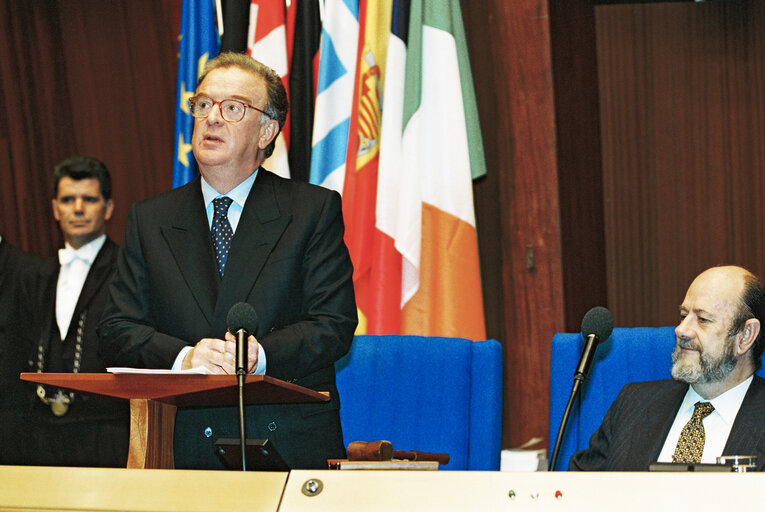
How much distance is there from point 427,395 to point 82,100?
3.04 m

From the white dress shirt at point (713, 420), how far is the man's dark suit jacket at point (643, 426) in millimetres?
29

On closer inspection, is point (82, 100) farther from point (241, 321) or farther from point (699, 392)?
point (699, 392)

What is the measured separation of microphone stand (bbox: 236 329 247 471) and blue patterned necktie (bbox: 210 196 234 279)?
631 millimetres

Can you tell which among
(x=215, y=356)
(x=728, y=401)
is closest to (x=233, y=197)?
(x=215, y=356)

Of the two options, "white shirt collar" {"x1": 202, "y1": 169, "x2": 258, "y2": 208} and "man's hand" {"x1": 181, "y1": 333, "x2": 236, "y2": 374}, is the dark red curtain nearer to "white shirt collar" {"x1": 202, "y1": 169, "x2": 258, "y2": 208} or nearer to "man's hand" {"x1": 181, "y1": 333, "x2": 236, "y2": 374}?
"white shirt collar" {"x1": 202, "y1": 169, "x2": 258, "y2": 208}

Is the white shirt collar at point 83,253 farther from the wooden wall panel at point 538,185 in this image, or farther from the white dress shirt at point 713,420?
the white dress shirt at point 713,420

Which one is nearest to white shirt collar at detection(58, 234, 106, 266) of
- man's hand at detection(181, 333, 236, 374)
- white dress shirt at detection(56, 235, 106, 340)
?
white dress shirt at detection(56, 235, 106, 340)

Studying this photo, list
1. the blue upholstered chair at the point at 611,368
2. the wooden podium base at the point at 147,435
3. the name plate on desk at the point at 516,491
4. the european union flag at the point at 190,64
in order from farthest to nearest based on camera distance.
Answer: the european union flag at the point at 190,64 < the blue upholstered chair at the point at 611,368 < the wooden podium base at the point at 147,435 < the name plate on desk at the point at 516,491

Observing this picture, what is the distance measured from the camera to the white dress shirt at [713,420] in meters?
2.87

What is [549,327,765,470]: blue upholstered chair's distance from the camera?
10.3ft

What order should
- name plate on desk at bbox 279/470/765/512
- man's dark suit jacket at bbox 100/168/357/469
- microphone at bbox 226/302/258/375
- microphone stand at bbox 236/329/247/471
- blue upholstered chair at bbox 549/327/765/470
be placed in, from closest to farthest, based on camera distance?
name plate on desk at bbox 279/470/765/512
microphone stand at bbox 236/329/247/471
microphone at bbox 226/302/258/375
man's dark suit jacket at bbox 100/168/357/469
blue upholstered chair at bbox 549/327/765/470

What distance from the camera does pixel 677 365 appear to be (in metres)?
2.95

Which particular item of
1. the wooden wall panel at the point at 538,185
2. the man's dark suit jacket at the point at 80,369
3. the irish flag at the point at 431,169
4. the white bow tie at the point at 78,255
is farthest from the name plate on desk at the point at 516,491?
the white bow tie at the point at 78,255

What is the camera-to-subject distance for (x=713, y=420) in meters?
2.95
